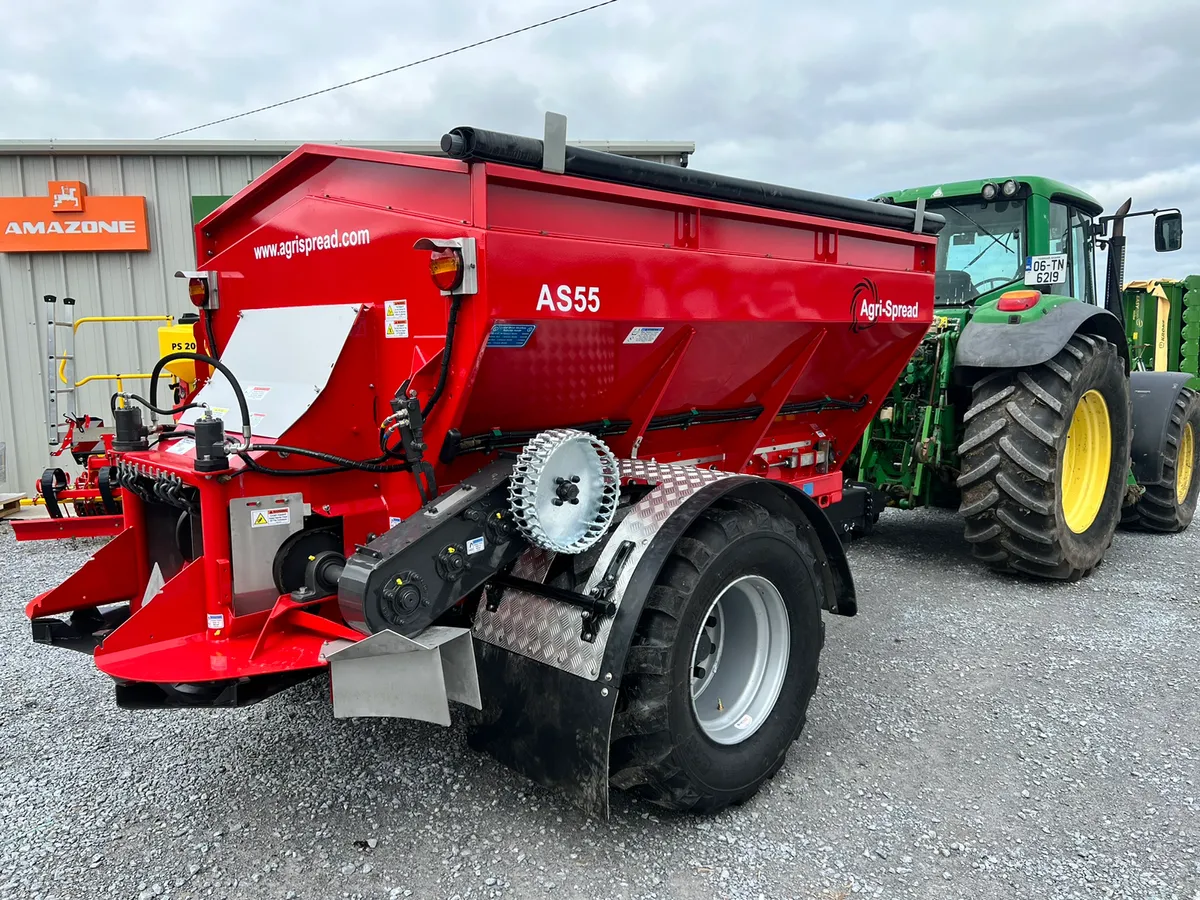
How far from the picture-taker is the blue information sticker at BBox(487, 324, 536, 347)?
241 centimetres

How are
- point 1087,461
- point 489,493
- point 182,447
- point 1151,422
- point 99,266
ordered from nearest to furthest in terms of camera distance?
point 489,493
point 182,447
point 1087,461
point 1151,422
point 99,266

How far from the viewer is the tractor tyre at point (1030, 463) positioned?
4.62 metres

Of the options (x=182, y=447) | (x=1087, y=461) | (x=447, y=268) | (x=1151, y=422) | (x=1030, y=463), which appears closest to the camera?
(x=447, y=268)

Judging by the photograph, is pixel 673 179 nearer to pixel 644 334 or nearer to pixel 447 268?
pixel 644 334

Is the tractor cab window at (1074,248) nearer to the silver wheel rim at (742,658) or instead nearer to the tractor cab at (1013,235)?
the tractor cab at (1013,235)

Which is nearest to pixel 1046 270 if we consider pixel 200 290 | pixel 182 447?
pixel 200 290

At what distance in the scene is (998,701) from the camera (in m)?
3.49

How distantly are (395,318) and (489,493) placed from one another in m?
0.66

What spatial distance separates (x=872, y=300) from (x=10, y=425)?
8227mm

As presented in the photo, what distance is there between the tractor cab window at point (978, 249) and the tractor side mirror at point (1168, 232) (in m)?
1.23

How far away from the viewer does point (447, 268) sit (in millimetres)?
2312

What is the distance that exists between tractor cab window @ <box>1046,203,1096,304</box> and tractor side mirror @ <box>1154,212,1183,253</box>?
0.41m

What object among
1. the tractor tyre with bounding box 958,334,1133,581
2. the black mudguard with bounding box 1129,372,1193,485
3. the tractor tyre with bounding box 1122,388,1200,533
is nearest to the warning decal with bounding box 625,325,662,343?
the tractor tyre with bounding box 958,334,1133,581

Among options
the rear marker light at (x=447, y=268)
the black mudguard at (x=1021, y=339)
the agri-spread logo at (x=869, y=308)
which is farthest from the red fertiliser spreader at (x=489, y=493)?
the black mudguard at (x=1021, y=339)
